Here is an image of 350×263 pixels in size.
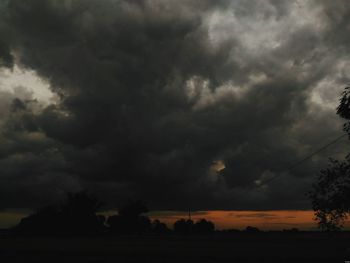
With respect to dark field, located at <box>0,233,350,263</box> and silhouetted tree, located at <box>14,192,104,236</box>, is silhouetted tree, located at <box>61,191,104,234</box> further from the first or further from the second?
dark field, located at <box>0,233,350,263</box>

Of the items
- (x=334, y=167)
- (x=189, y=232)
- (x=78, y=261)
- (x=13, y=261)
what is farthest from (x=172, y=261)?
(x=189, y=232)

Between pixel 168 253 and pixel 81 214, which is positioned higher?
pixel 81 214

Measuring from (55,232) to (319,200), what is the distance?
13592 cm

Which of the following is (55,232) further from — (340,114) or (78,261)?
(340,114)

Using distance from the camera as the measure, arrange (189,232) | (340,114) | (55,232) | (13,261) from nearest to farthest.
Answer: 1. (340,114)
2. (13,261)
3. (55,232)
4. (189,232)

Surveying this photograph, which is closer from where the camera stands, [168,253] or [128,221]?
[168,253]

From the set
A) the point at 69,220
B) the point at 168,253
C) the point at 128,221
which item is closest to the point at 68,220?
the point at 69,220

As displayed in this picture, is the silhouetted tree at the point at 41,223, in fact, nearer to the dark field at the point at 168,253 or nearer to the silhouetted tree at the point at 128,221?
the silhouetted tree at the point at 128,221

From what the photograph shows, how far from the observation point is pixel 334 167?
47.7 m

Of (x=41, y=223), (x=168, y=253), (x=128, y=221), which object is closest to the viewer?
(x=168, y=253)

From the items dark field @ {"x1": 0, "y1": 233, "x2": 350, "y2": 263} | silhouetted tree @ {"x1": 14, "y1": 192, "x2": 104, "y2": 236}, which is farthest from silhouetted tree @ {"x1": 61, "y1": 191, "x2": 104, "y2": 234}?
dark field @ {"x1": 0, "y1": 233, "x2": 350, "y2": 263}

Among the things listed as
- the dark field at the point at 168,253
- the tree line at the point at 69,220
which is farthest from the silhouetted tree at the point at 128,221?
the dark field at the point at 168,253

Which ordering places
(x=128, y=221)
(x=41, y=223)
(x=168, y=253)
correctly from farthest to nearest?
(x=128, y=221)
(x=41, y=223)
(x=168, y=253)

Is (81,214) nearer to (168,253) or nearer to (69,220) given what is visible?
(69,220)
